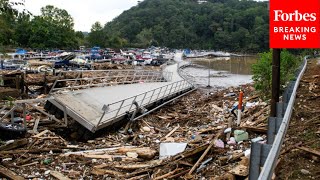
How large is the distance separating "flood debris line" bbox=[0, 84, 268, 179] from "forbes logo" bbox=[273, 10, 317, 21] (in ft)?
9.21

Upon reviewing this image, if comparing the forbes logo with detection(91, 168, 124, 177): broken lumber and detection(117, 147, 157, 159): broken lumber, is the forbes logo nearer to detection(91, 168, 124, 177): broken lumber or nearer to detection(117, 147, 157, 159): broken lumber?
detection(91, 168, 124, 177): broken lumber

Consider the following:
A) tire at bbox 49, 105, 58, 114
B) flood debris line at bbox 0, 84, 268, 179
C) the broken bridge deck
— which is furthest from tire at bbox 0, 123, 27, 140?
tire at bbox 49, 105, 58, 114

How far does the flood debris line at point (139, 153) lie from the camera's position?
8203mm

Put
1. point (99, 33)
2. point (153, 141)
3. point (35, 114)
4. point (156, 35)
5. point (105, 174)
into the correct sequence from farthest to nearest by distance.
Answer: point (156, 35) < point (99, 33) < point (35, 114) < point (153, 141) < point (105, 174)

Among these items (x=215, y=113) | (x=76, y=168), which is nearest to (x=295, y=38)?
(x=76, y=168)

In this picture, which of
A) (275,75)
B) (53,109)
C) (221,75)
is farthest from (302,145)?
(221,75)

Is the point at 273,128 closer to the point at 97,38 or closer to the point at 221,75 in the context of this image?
the point at 221,75

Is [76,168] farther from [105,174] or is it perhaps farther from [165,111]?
[165,111]

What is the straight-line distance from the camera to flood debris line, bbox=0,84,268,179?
8.20 m

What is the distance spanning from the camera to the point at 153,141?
40.7 feet

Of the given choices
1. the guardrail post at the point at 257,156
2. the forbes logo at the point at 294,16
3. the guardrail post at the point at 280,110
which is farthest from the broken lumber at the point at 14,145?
the forbes logo at the point at 294,16

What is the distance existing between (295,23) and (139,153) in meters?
6.02

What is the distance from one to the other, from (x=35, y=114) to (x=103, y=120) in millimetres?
3213

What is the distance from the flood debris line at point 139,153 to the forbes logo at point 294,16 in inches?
111
